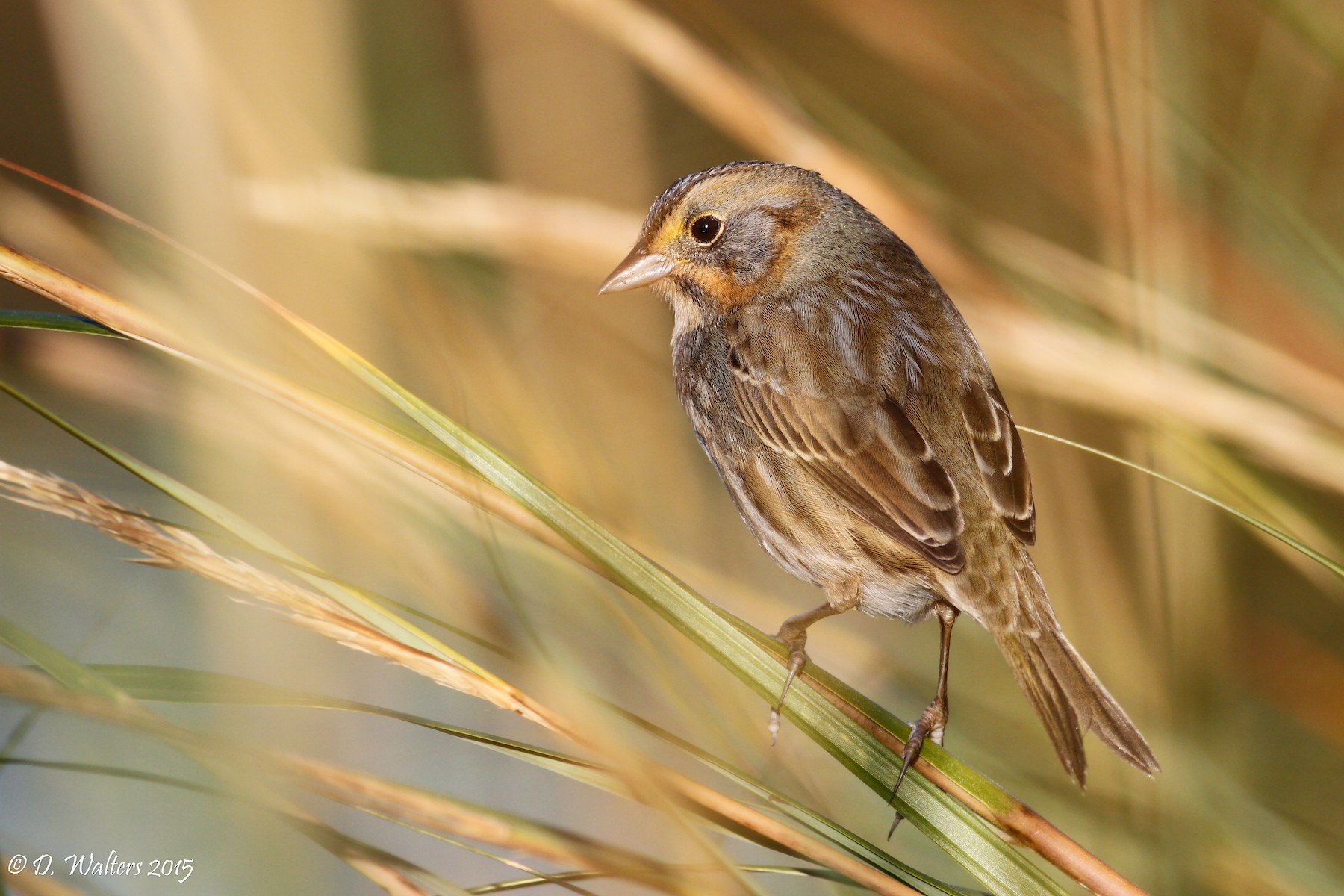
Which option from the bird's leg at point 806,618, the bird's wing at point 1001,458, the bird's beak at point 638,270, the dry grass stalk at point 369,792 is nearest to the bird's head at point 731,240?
the bird's beak at point 638,270

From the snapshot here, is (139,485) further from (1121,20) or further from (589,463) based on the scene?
(1121,20)

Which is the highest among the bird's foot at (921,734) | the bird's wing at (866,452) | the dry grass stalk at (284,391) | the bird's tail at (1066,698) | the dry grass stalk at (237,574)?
the bird's wing at (866,452)

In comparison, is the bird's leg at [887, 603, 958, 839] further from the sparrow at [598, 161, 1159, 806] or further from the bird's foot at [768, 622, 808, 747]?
the bird's foot at [768, 622, 808, 747]

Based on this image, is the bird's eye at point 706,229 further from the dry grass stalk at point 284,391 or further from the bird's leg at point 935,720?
the dry grass stalk at point 284,391

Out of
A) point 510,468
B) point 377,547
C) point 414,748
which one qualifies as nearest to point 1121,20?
point 510,468

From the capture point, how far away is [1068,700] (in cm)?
151

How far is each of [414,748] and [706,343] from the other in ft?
2.83

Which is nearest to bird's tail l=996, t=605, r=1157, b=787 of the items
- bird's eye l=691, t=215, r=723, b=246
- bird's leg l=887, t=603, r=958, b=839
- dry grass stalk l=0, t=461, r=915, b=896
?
bird's leg l=887, t=603, r=958, b=839

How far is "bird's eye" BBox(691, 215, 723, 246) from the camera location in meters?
1.91

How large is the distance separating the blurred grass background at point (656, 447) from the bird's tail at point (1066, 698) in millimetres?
159

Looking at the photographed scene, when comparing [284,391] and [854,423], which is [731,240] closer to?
[854,423]

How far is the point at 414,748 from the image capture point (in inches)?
75.0

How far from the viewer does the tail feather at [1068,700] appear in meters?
1.45

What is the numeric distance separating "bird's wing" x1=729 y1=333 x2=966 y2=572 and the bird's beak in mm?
287
